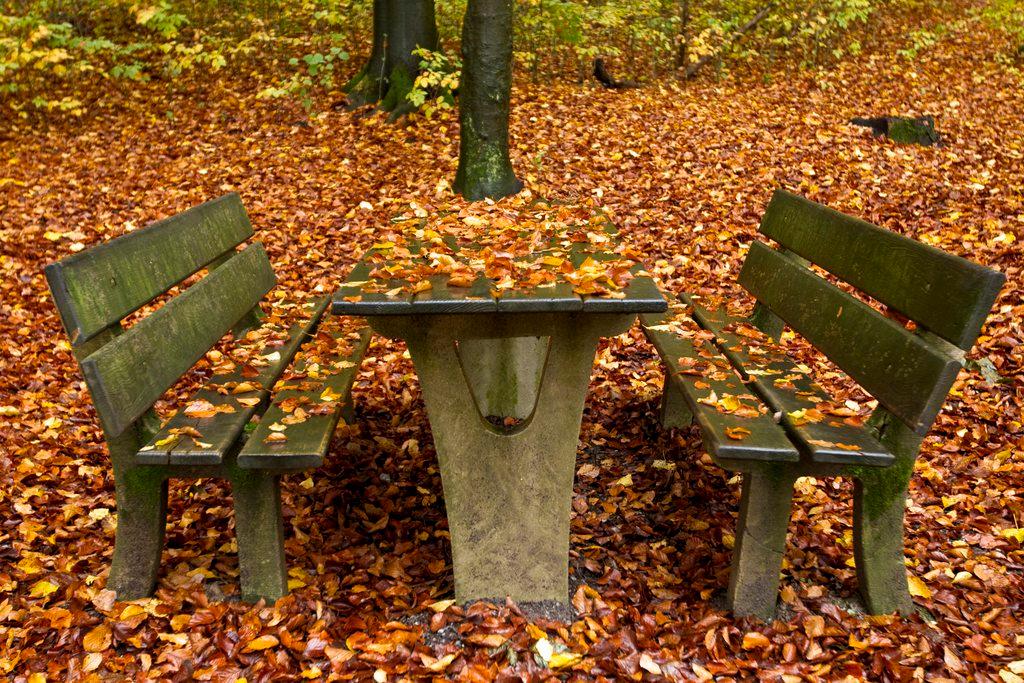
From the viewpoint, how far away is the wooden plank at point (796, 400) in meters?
2.35

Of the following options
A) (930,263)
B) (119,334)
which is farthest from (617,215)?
(119,334)

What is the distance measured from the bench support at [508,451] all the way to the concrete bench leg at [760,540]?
57 centimetres

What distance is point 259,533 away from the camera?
252 centimetres

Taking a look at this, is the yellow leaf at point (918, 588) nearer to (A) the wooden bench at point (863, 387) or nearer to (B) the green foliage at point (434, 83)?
(A) the wooden bench at point (863, 387)

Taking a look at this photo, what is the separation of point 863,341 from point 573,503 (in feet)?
4.36

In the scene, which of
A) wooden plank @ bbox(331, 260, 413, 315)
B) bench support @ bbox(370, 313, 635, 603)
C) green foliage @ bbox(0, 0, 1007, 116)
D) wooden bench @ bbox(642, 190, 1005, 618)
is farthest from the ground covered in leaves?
green foliage @ bbox(0, 0, 1007, 116)

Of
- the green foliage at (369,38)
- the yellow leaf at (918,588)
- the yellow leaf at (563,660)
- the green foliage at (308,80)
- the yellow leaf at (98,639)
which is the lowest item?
the yellow leaf at (563,660)

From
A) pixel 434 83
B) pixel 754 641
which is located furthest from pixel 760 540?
pixel 434 83

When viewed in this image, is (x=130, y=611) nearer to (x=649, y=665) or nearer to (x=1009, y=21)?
(x=649, y=665)

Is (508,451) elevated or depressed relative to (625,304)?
depressed

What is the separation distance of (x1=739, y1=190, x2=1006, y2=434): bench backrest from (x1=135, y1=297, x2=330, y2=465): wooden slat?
2088 mm

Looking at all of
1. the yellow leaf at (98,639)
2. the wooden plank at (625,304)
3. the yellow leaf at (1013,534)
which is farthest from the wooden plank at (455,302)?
the yellow leaf at (1013,534)

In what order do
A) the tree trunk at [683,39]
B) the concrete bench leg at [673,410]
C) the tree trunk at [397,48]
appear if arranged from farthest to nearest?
the tree trunk at [683,39]
the tree trunk at [397,48]
the concrete bench leg at [673,410]

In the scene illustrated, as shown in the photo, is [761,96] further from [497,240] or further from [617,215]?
[497,240]
